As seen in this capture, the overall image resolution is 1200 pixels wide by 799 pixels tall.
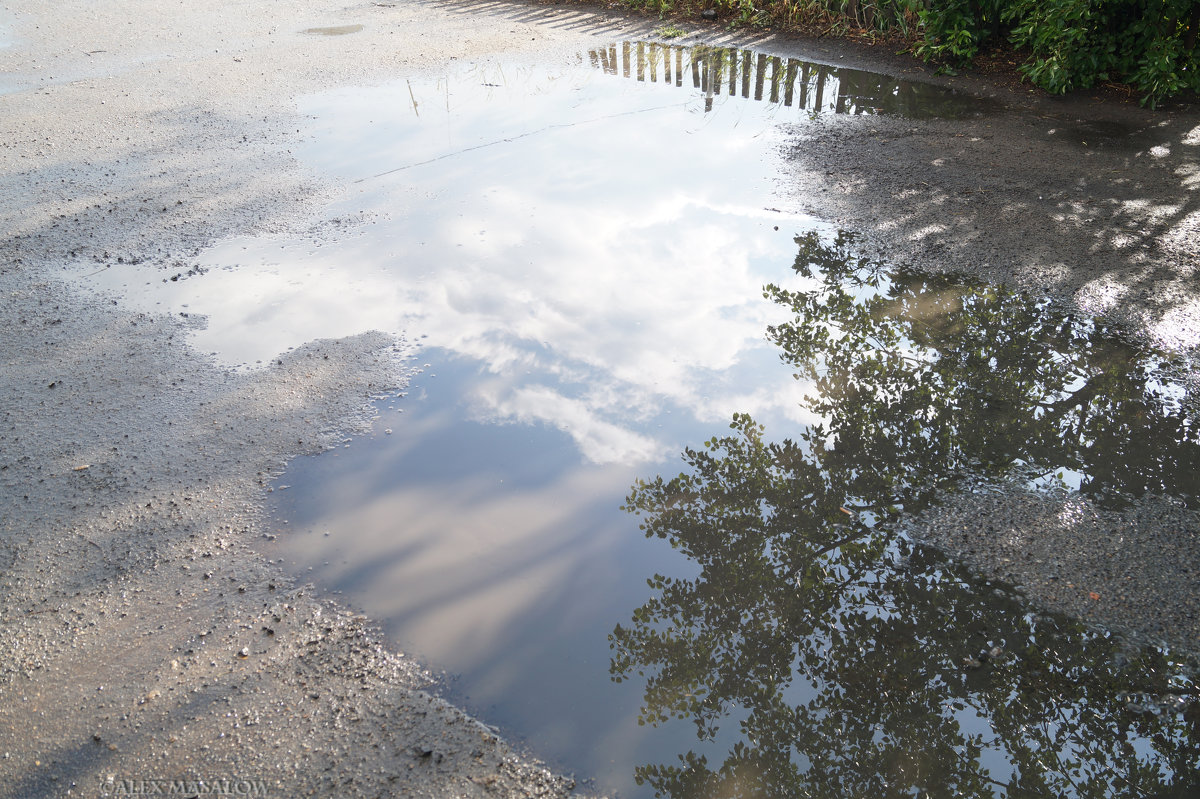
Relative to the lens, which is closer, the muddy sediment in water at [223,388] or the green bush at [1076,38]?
the muddy sediment in water at [223,388]

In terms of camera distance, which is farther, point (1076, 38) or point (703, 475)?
point (1076, 38)

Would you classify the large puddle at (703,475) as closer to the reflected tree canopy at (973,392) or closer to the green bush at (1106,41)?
the reflected tree canopy at (973,392)

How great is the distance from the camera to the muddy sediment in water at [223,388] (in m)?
2.50

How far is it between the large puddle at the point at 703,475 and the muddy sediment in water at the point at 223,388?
0.24 meters

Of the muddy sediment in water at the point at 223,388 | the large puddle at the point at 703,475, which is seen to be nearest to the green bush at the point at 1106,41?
the muddy sediment in water at the point at 223,388

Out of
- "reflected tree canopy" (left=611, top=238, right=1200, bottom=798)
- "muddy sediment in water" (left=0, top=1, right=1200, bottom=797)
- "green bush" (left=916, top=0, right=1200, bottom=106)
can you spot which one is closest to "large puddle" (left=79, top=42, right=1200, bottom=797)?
"reflected tree canopy" (left=611, top=238, right=1200, bottom=798)

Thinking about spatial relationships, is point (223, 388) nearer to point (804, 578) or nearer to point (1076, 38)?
point (804, 578)

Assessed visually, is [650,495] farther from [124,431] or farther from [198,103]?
[198,103]

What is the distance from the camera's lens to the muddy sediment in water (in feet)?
8.21

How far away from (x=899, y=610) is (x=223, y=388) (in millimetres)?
3383

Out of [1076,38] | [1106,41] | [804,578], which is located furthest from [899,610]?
[1106,41]

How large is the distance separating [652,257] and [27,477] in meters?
3.65

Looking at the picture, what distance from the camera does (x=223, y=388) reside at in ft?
13.5

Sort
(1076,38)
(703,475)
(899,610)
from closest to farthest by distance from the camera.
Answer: (899,610) → (703,475) → (1076,38)
